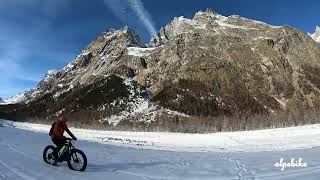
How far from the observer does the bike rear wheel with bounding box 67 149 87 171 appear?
981 inches

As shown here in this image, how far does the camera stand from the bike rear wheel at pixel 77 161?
81.7ft

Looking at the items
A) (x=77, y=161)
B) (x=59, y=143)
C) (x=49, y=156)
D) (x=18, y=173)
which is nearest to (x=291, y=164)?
(x=77, y=161)

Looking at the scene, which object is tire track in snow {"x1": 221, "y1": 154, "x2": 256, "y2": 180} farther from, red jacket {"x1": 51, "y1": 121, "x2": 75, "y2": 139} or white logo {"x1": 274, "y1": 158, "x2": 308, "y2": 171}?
red jacket {"x1": 51, "y1": 121, "x2": 75, "y2": 139}

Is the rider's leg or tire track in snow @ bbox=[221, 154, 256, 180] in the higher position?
the rider's leg

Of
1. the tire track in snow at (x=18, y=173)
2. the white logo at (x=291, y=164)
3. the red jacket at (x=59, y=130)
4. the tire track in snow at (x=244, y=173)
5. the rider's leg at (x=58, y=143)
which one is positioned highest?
the red jacket at (x=59, y=130)

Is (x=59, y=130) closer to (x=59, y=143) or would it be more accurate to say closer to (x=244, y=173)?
(x=59, y=143)

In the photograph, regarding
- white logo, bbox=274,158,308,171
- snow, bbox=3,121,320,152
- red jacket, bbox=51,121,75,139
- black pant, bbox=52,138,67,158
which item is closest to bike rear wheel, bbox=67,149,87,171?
black pant, bbox=52,138,67,158

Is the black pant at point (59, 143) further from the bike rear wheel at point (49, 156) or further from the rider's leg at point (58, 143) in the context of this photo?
the bike rear wheel at point (49, 156)

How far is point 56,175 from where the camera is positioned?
23.0 meters

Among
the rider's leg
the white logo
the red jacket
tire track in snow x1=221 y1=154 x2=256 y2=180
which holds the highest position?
the red jacket

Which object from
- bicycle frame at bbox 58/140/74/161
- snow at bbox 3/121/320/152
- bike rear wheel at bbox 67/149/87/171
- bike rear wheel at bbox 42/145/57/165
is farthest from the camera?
snow at bbox 3/121/320/152

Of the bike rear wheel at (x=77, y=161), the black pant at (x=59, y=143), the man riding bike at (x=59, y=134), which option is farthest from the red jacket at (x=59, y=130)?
the bike rear wheel at (x=77, y=161)

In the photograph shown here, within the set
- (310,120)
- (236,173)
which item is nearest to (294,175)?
(236,173)

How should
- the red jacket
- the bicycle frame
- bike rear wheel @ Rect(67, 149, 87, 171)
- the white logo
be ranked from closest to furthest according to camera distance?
bike rear wheel @ Rect(67, 149, 87, 171) → the bicycle frame → the red jacket → the white logo
